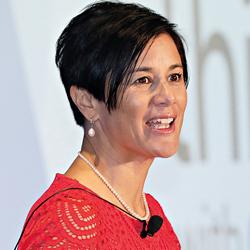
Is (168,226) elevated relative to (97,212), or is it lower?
lower

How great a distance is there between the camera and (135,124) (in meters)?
1.35

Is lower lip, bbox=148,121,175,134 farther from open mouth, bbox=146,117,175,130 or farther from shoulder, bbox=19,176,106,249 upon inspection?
shoulder, bbox=19,176,106,249

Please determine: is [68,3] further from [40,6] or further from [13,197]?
[13,197]

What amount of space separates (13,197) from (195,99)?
0.69 meters

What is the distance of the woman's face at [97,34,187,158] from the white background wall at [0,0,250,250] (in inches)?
28.3

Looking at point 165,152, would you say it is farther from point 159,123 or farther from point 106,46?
point 106,46

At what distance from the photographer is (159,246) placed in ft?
4.91

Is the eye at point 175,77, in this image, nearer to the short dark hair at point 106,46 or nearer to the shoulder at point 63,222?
the short dark hair at point 106,46

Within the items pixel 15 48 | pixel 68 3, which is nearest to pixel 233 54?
pixel 68 3

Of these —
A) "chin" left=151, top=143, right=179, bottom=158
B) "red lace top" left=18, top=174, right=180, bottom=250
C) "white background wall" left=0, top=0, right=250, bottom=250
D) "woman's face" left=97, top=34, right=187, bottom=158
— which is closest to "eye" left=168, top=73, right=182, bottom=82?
"woman's face" left=97, top=34, right=187, bottom=158

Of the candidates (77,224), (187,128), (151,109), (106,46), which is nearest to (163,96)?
(151,109)

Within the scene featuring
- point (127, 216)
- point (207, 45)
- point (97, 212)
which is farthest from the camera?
point (207, 45)

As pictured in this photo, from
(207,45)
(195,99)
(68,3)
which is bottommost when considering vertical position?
(195,99)

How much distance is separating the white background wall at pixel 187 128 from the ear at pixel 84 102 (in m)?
0.70
